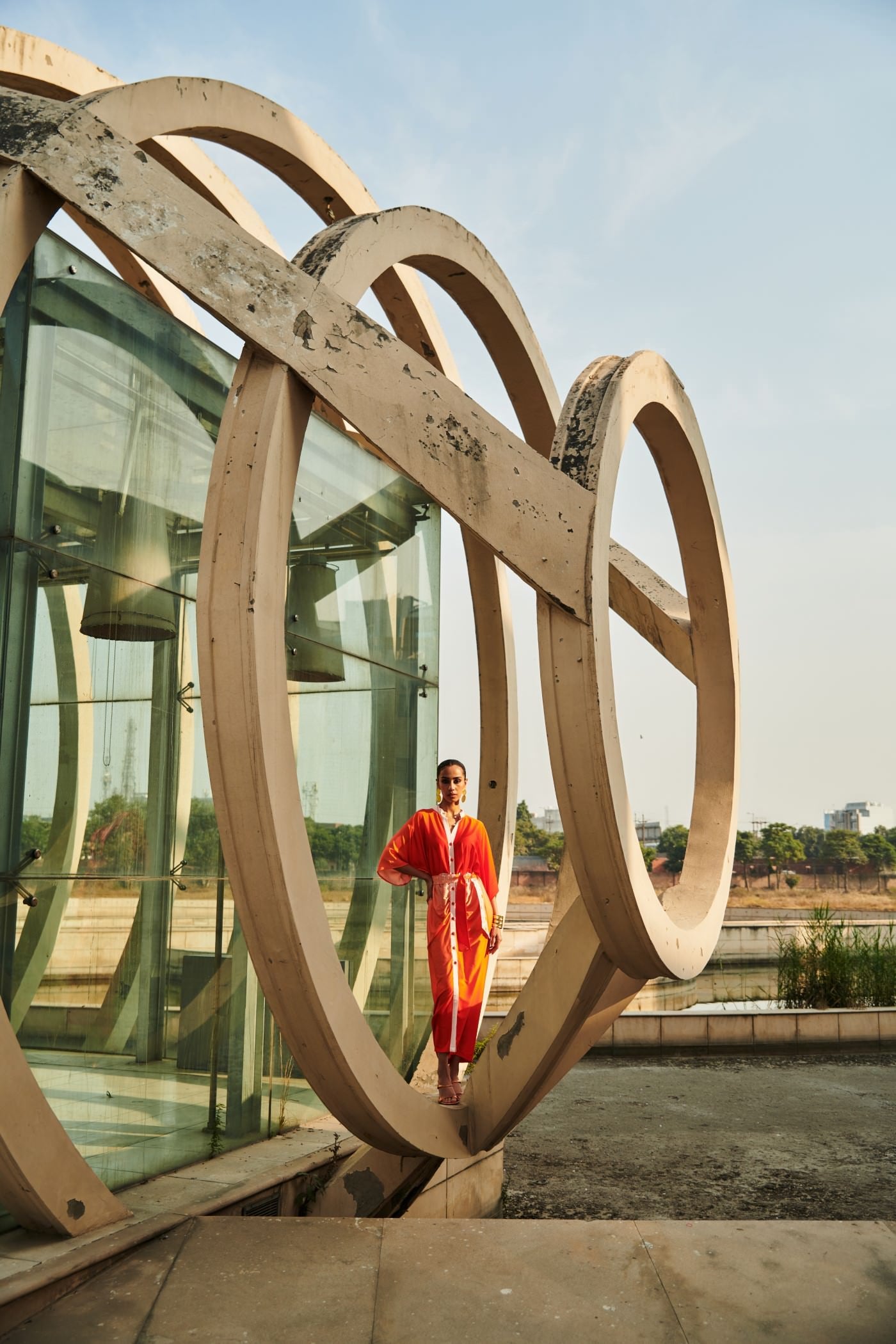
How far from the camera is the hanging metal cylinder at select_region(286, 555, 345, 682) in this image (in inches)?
257

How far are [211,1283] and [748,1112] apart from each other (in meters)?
5.75

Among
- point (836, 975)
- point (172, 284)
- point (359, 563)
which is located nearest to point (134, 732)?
point (359, 563)

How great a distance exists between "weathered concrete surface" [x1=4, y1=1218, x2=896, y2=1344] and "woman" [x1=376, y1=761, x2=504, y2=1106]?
3.80 ft

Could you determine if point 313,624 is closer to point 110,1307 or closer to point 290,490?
point 290,490

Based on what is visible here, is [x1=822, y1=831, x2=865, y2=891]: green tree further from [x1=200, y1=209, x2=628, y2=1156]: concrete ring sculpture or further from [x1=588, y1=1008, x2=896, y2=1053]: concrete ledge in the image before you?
[x1=200, y1=209, x2=628, y2=1156]: concrete ring sculpture

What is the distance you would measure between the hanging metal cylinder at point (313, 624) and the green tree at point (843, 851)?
243ft

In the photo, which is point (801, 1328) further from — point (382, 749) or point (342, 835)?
point (382, 749)

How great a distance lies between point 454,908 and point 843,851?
93229 mm

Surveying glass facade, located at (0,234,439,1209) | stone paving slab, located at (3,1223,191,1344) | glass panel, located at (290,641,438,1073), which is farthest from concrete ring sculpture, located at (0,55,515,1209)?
glass panel, located at (290,641,438,1073)

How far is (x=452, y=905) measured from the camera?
19.0 ft

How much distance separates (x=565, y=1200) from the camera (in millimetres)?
6719

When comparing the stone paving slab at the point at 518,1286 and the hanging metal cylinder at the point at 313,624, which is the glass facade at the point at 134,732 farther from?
the stone paving slab at the point at 518,1286

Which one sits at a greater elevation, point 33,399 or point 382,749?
point 33,399

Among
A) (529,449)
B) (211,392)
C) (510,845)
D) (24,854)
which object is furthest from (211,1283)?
(510,845)
